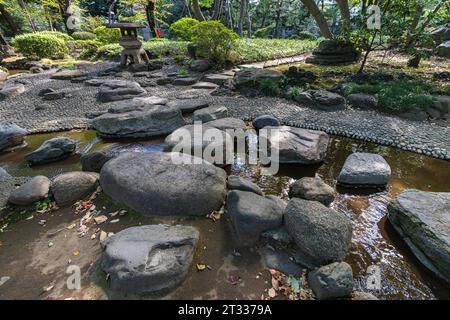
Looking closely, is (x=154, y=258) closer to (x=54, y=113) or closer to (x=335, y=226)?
(x=335, y=226)

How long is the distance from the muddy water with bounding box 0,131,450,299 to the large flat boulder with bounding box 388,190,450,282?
0.10 metres

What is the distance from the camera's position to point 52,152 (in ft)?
15.5

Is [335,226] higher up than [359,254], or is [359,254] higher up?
[335,226]

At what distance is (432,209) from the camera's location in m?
3.02

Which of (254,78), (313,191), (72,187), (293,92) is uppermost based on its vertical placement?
(254,78)

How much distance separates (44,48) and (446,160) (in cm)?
1709

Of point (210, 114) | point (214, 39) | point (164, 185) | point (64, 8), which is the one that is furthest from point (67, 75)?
point (64, 8)

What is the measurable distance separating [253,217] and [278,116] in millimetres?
3892

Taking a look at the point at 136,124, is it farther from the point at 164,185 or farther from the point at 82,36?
the point at 82,36

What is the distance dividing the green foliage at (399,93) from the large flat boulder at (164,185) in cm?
502

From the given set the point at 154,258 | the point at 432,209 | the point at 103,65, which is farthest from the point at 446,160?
the point at 103,65

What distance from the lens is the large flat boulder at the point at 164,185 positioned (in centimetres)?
334

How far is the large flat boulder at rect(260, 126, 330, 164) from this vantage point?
4.62 m

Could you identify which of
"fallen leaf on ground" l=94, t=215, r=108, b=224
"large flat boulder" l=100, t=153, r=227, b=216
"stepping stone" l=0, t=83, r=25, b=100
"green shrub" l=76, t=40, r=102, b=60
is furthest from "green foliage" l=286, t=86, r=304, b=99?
"green shrub" l=76, t=40, r=102, b=60
